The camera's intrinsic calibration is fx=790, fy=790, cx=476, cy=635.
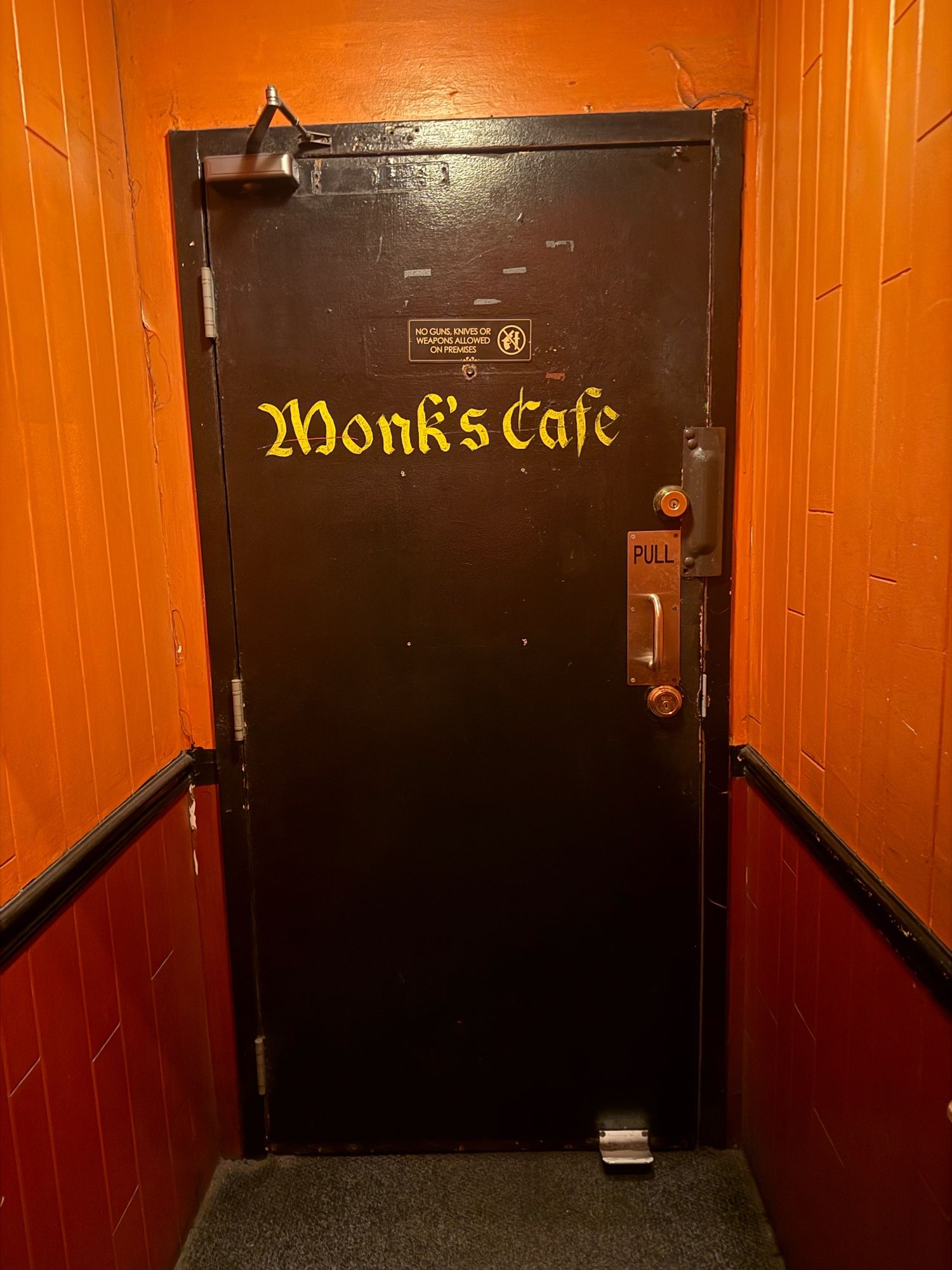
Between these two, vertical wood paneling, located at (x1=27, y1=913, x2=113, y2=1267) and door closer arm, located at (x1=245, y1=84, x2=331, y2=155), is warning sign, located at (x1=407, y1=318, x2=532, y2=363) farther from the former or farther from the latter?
vertical wood paneling, located at (x1=27, y1=913, x2=113, y2=1267)

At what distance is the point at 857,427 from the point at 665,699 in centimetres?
65

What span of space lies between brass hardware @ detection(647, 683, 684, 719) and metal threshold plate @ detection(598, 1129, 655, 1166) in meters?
0.94

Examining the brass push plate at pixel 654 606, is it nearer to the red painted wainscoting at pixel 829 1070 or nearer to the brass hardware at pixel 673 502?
the brass hardware at pixel 673 502

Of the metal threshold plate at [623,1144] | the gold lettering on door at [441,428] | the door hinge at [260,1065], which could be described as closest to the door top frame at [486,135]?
the gold lettering on door at [441,428]

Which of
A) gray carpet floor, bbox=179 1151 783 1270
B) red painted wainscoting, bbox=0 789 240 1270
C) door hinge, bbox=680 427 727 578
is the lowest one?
gray carpet floor, bbox=179 1151 783 1270

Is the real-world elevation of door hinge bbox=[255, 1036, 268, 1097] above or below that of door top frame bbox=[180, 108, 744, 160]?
below

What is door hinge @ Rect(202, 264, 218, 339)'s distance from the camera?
1.52m

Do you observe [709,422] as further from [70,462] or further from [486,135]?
[70,462]

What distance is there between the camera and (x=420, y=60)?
58.2 inches

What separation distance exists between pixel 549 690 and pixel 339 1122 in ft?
3.55

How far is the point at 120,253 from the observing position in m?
1.47

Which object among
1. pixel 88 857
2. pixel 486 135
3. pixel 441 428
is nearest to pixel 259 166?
pixel 486 135

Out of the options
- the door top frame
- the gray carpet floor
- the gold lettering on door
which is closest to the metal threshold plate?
the gray carpet floor

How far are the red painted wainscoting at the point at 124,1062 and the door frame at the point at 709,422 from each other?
2.3 inches
